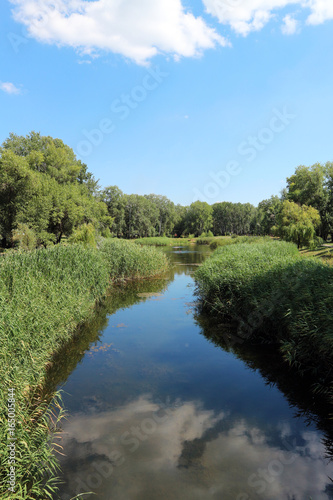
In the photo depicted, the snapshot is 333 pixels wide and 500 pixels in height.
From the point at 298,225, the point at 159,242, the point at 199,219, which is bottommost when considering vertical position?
the point at 159,242

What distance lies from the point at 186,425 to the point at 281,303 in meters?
4.84

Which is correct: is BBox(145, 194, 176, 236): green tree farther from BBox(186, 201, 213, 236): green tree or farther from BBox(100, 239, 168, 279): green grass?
BBox(100, 239, 168, 279): green grass

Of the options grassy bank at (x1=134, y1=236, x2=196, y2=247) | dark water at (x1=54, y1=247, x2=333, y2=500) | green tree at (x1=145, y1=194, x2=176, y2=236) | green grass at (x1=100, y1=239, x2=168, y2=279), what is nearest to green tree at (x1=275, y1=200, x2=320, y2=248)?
green grass at (x1=100, y1=239, x2=168, y2=279)

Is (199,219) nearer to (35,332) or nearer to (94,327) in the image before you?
(94,327)

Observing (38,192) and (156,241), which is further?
(156,241)

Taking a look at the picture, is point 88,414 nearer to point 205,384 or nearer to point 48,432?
point 48,432

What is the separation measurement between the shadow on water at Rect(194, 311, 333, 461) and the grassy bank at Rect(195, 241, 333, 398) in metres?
0.29

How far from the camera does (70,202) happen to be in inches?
1501

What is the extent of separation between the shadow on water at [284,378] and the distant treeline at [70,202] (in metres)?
16.9

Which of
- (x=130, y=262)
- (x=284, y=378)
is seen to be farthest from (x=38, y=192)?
(x=284, y=378)

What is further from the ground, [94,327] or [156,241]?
[156,241]

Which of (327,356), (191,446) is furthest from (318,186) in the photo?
(191,446)

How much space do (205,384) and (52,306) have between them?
515cm

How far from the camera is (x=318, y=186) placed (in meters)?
46.4
